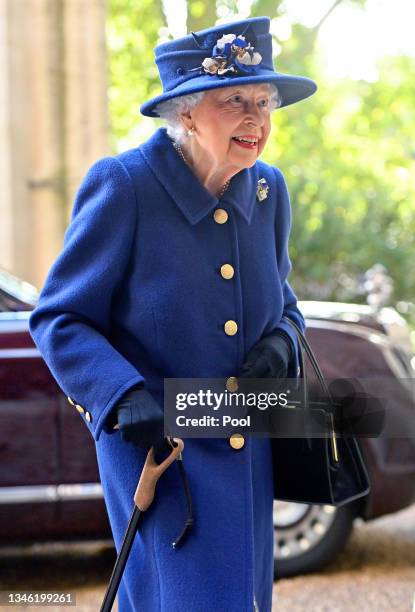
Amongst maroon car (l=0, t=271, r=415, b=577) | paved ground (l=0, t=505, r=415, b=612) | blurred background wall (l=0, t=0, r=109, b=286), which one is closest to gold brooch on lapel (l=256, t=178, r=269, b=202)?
maroon car (l=0, t=271, r=415, b=577)

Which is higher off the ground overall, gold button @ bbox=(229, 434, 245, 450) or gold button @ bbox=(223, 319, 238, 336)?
gold button @ bbox=(223, 319, 238, 336)

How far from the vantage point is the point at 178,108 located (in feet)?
8.61

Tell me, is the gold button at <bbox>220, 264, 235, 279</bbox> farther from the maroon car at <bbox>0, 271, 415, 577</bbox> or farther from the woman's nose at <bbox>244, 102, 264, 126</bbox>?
the maroon car at <bbox>0, 271, 415, 577</bbox>

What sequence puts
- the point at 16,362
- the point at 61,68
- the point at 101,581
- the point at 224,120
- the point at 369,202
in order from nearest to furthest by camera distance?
the point at 224,120 → the point at 16,362 → the point at 101,581 → the point at 61,68 → the point at 369,202

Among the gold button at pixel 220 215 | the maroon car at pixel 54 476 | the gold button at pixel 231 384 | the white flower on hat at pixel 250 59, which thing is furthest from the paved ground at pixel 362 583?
the white flower on hat at pixel 250 59

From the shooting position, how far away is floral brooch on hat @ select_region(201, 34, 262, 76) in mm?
2547

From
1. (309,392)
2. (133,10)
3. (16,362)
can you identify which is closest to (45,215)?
(16,362)

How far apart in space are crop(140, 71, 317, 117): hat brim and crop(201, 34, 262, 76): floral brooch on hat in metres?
0.02

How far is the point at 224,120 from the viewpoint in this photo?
2553 millimetres

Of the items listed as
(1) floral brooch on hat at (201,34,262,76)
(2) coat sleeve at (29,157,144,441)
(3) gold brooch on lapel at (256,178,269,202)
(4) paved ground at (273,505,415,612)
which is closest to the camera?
(2) coat sleeve at (29,157,144,441)

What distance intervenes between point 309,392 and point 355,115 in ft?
68.6

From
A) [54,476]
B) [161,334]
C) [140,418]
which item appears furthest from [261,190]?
[54,476]

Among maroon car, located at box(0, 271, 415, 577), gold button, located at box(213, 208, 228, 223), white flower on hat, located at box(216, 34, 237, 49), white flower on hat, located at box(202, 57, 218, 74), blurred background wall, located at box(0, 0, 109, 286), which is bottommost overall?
maroon car, located at box(0, 271, 415, 577)

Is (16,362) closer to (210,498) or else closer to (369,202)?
(210,498)
